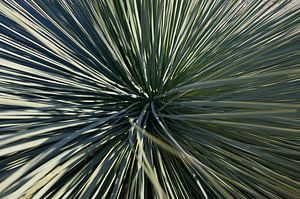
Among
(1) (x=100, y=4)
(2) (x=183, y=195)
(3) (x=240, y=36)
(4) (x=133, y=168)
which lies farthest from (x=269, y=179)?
(1) (x=100, y=4)

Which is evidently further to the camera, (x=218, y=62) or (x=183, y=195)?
(x=218, y=62)

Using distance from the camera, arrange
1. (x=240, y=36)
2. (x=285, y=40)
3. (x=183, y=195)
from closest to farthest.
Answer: (x=183, y=195)
(x=285, y=40)
(x=240, y=36)

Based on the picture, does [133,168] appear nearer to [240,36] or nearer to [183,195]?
[183,195]

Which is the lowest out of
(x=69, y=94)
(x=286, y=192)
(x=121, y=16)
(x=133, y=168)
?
(x=286, y=192)

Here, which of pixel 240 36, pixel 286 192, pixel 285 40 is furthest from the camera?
pixel 240 36

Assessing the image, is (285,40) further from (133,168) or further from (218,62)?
(133,168)

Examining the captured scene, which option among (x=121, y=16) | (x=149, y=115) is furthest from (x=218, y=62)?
(x=121, y=16)

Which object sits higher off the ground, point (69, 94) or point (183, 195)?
point (69, 94)
